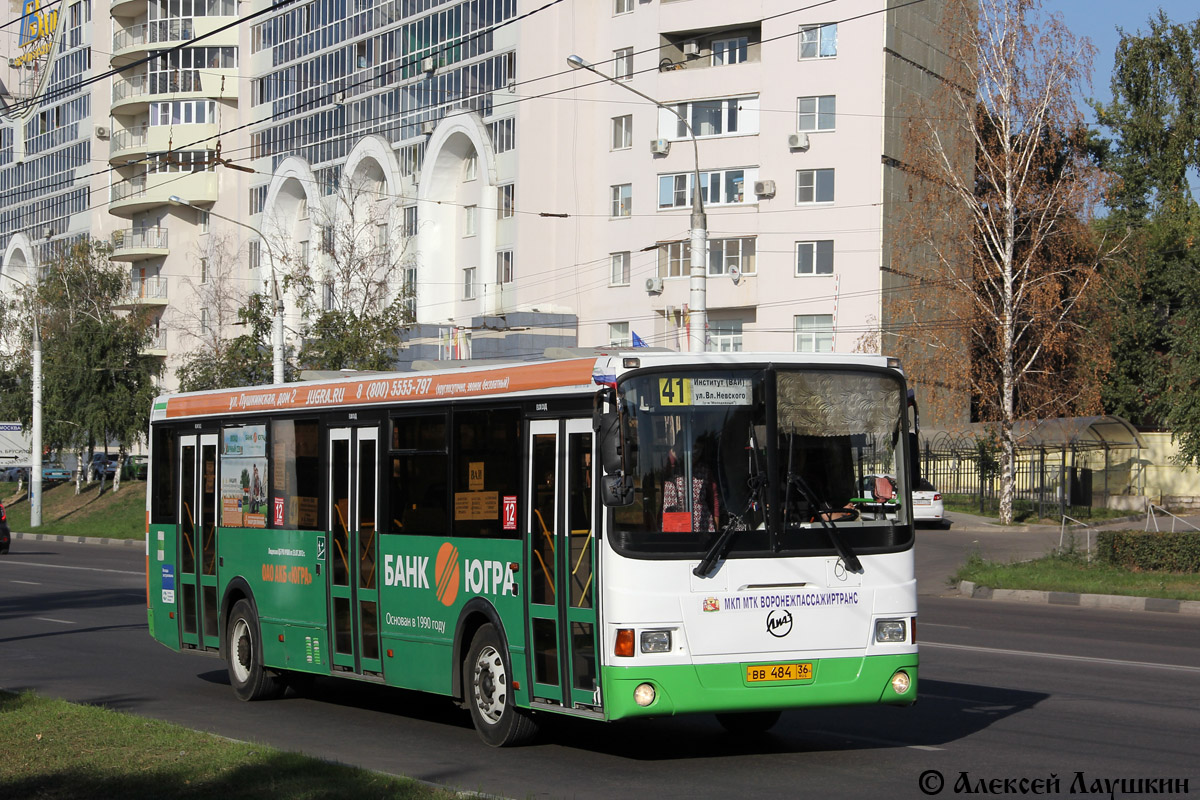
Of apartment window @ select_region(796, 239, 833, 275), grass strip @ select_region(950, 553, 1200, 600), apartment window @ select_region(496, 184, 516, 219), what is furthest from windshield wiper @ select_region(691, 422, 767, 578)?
apartment window @ select_region(496, 184, 516, 219)

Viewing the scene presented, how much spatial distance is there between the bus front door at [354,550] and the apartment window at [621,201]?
4364 centimetres

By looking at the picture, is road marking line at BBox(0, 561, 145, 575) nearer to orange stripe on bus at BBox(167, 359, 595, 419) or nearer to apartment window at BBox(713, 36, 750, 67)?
orange stripe on bus at BBox(167, 359, 595, 419)

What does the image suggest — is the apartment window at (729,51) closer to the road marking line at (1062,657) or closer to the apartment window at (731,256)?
the apartment window at (731,256)

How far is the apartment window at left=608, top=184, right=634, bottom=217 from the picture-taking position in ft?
179

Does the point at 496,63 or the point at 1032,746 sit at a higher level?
the point at 496,63

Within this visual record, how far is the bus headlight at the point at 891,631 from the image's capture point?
8.98 m

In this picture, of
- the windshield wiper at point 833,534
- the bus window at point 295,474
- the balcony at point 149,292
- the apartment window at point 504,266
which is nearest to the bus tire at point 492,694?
the windshield wiper at point 833,534

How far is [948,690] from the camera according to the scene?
12164 mm

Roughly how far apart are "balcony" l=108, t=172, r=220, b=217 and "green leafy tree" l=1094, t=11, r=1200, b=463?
152 feet

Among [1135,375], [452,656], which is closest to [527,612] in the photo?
[452,656]

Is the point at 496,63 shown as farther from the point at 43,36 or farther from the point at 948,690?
the point at 948,690

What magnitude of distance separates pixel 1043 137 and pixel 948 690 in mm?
36630

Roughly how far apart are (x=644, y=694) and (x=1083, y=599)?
15.6m

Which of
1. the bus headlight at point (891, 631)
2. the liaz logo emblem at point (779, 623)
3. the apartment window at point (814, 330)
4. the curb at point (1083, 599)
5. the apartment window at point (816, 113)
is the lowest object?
the curb at point (1083, 599)
